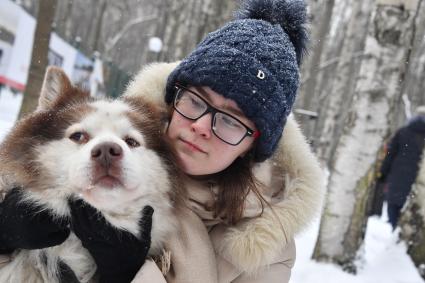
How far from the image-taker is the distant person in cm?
701

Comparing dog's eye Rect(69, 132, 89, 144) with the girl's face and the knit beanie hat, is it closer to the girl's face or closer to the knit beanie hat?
the girl's face

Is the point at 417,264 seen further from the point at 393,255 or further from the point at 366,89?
the point at 366,89

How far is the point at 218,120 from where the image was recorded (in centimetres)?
213

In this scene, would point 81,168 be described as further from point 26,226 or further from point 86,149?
point 26,226

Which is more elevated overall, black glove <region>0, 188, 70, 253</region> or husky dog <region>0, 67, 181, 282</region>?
husky dog <region>0, 67, 181, 282</region>

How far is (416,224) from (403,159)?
241cm

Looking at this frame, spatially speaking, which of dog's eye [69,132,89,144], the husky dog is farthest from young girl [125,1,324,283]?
dog's eye [69,132,89,144]

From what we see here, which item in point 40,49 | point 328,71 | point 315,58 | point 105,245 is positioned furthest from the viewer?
point 328,71

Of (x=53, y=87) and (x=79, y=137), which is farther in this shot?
(x=53, y=87)

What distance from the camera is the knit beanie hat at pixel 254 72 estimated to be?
6.73ft

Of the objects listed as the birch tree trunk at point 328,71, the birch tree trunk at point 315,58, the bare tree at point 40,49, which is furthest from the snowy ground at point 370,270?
the birch tree trunk at point 328,71

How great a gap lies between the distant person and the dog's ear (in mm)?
6099

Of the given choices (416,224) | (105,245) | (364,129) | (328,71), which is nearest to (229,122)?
(105,245)

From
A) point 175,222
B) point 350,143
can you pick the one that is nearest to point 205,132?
point 175,222
